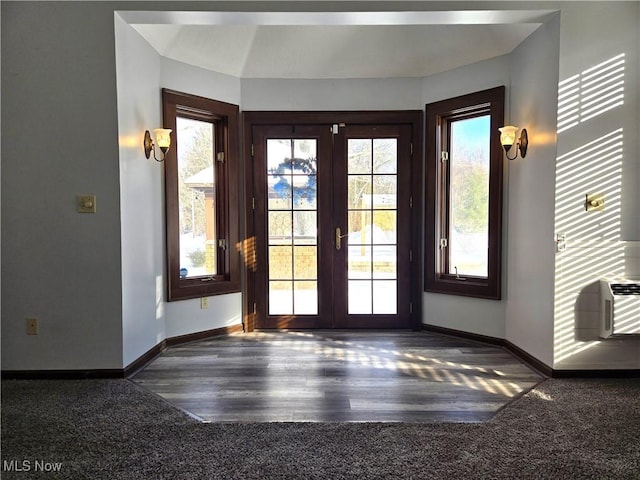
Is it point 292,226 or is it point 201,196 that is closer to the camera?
point 201,196

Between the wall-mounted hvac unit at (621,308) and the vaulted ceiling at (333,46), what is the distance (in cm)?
200

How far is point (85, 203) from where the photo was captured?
3289 mm

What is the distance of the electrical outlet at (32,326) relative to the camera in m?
3.33

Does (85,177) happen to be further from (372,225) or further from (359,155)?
(372,225)

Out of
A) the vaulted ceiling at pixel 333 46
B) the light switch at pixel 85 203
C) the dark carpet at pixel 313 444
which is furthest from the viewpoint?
the vaulted ceiling at pixel 333 46

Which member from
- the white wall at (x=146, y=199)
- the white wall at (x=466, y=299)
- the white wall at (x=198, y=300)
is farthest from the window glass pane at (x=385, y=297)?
the white wall at (x=146, y=199)

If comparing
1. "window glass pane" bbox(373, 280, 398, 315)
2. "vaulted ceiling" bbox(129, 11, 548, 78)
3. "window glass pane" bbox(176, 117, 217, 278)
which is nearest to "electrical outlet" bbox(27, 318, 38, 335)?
"window glass pane" bbox(176, 117, 217, 278)

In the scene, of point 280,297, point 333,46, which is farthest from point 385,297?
point 333,46

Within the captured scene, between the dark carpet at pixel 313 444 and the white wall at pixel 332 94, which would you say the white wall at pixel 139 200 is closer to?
the dark carpet at pixel 313 444

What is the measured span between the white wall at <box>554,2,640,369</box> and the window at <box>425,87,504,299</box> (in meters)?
0.89

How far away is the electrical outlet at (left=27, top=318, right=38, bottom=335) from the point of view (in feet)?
10.9

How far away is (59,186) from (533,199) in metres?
3.48

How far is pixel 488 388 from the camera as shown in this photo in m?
3.14

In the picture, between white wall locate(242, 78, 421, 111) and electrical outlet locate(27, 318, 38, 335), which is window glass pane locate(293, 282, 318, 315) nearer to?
white wall locate(242, 78, 421, 111)
